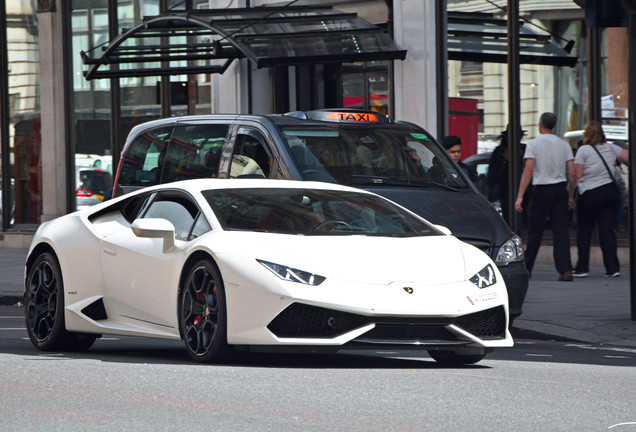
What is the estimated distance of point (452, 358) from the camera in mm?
8219

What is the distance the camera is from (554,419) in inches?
233

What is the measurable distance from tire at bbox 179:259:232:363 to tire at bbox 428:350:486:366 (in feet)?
4.78

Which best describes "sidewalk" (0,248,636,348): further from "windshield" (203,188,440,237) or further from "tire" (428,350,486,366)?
"windshield" (203,188,440,237)

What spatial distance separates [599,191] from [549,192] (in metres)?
0.82

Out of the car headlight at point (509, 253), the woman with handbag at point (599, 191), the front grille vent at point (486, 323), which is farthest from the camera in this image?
the woman with handbag at point (599, 191)

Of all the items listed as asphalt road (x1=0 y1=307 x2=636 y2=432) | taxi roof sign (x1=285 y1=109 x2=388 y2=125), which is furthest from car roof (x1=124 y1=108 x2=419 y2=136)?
asphalt road (x1=0 y1=307 x2=636 y2=432)

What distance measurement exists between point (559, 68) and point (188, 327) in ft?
35.7

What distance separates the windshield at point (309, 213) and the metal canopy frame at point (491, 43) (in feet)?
31.1

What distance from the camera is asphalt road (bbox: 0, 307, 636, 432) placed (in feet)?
18.8

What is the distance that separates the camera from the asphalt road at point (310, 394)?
573cm

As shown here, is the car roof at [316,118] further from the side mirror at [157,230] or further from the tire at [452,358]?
the tire at [452,358]

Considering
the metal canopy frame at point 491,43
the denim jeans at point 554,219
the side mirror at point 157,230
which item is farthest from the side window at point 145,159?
the metal canopy frame at point 491,43

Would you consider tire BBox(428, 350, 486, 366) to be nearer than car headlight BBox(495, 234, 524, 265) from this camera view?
Yes

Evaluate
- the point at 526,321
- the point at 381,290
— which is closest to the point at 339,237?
the point at 381,290
